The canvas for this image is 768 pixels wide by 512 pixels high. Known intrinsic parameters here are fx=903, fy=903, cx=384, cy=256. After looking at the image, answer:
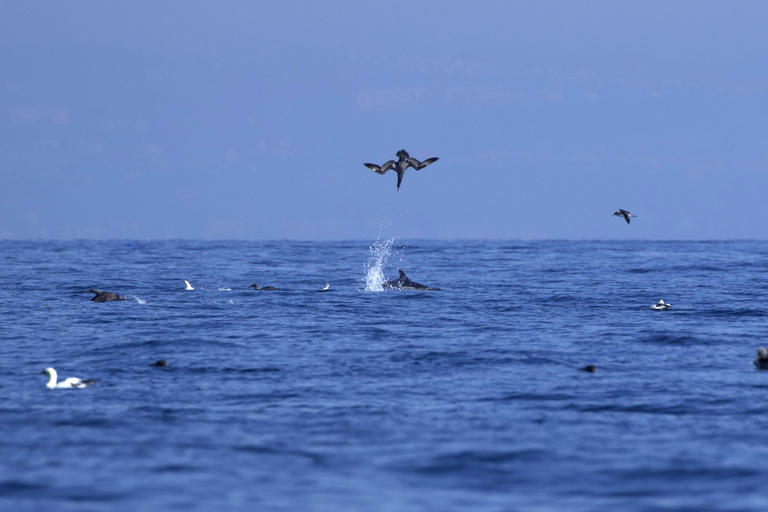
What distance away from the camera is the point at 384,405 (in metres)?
17.5

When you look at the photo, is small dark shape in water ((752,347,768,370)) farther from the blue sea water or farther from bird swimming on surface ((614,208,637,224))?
bird swimming on surface ((614,208,637,224))

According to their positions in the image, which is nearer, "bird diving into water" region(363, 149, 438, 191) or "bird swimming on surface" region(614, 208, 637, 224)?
"bird diving into water" region(363, 149, 438, 191)

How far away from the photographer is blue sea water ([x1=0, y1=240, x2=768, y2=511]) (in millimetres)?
12641

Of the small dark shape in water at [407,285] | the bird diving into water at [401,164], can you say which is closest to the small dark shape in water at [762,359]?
the bird diving into water at [401,164]

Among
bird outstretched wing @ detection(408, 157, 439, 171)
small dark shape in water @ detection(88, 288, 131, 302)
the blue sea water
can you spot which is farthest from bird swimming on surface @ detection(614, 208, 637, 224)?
small dark shape in water @ detection(88, 288, 131, 302)

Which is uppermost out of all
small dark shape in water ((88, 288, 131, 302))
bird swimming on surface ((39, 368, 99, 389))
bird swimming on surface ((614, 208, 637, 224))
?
bird swimming on surface ((614, 208, 637, 224))

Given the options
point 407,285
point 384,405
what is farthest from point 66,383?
point 407,285

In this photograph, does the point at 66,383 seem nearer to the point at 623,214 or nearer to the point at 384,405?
the point at 384,405

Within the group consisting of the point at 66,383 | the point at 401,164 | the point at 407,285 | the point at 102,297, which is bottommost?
the point at 66,383

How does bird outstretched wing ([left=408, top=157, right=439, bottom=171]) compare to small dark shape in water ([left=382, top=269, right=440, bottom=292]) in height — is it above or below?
above

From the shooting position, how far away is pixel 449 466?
1374 centimetres

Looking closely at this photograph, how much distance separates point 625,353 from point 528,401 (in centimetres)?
661

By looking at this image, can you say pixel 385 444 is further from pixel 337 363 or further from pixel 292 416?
pixel 337 363

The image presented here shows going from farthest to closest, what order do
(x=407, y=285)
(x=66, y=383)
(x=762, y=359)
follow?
(x=407, y=285)
(x=762, y=359)
(x=66, y=383)
